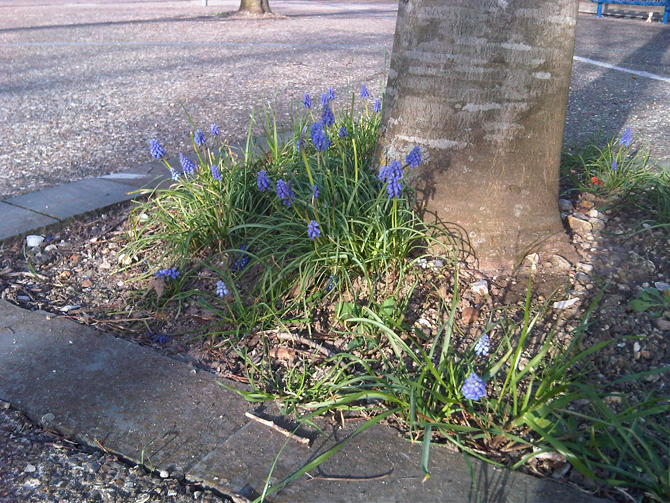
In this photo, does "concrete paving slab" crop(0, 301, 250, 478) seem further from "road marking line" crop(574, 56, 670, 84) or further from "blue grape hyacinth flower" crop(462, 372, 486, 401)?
"road marking line" crop(574, 56, 670, 84)

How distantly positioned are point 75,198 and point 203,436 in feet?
7.08

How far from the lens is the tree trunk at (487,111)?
2.24 meters

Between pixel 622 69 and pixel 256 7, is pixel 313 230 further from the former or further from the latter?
pixel 256 7

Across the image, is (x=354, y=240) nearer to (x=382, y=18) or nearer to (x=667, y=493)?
(x=667, y=493)

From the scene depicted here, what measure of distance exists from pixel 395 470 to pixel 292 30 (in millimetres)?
10397

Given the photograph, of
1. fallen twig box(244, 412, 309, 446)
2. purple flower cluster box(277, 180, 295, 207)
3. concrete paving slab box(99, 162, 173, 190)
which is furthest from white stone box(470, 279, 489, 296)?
concrete paving slab box(99, 162, 173, 190)

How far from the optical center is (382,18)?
13320 millimetres

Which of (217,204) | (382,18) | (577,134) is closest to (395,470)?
(217,204)

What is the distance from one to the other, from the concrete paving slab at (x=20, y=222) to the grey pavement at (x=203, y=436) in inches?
39.1

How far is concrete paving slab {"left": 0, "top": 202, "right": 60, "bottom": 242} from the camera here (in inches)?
114

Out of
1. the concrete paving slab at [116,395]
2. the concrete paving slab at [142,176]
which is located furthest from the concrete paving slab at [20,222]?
the concrete paving slab at [116,395]

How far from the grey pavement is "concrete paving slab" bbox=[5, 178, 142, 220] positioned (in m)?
1.22

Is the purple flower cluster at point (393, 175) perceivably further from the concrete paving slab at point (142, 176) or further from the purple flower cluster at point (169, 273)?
the concrete paving slab at point (142, 176)

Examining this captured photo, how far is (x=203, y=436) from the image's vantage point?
5.40 feet
